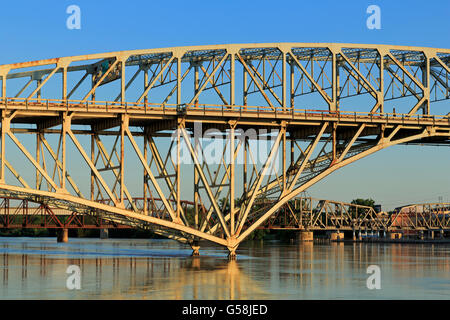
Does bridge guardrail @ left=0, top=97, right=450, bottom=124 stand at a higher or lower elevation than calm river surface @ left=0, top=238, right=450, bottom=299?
higher

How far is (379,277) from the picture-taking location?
5956cm

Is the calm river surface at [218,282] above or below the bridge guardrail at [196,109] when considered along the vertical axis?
below

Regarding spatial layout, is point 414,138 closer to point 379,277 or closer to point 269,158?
point 269,158

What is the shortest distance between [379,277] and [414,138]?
28.9 m

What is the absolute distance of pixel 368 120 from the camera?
269ft
